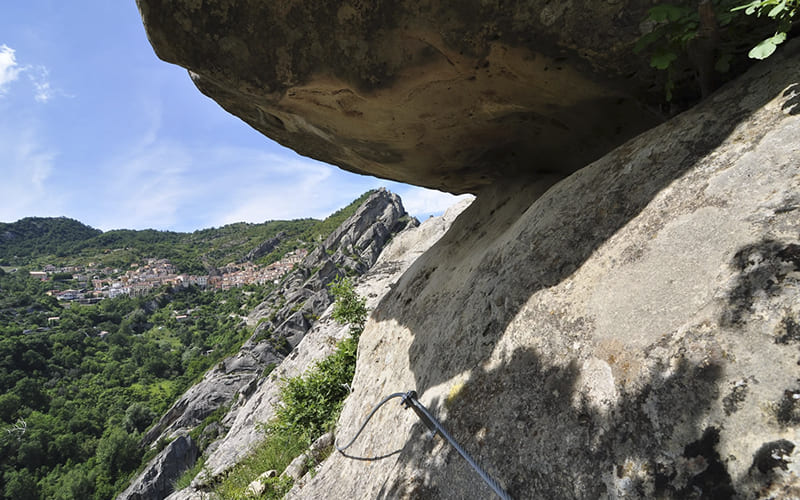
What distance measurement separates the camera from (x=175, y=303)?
138625 millimetres

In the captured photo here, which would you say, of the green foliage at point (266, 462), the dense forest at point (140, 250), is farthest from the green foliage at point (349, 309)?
the dense forest at point (140, 250)

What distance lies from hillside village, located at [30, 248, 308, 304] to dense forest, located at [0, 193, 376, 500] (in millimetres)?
5917

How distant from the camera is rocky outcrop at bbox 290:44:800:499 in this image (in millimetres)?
1983

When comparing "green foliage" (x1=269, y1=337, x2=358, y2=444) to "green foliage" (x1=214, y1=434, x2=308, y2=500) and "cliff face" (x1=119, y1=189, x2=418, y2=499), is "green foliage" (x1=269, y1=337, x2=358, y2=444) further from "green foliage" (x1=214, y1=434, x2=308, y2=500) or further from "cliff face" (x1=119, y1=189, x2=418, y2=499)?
"cliff face" (x1=119, y1=189, x2=418, y2=499)

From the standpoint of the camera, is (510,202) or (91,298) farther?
(91,298)

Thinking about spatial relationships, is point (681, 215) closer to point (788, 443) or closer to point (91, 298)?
point (788, 443)

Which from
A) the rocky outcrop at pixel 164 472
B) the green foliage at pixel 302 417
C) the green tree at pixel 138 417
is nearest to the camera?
the green foliage at pixel 302 417

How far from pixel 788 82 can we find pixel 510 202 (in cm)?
462

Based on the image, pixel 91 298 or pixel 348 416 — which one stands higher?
pixel 91 298

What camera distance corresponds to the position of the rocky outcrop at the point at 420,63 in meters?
4.06

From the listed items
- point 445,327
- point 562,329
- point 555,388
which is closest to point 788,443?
point 555,388

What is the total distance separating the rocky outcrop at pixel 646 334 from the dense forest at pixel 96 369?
68.0 meters

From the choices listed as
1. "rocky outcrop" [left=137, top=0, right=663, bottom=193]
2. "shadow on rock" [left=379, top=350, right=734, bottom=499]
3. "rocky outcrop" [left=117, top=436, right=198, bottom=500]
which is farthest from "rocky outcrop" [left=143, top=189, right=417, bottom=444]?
"shadow on rock" [left=379, top=350, right=734, bottom=499]

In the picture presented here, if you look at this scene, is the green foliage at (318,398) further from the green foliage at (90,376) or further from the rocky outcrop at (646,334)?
the green foliage at (90,376)
